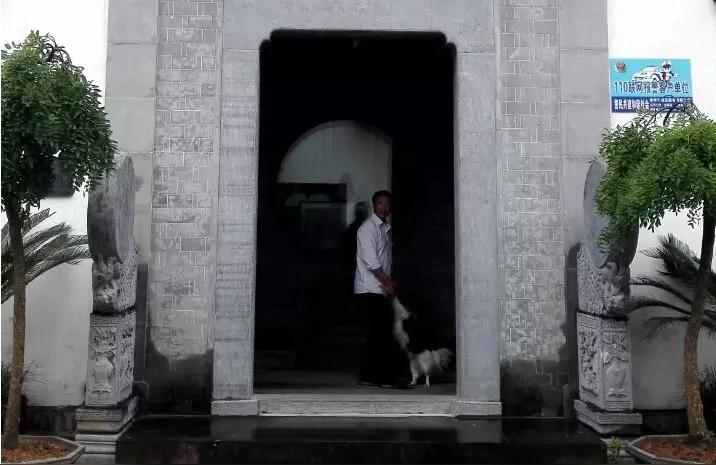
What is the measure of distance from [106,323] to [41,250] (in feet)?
3.65

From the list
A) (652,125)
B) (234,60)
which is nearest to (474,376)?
(652,125)

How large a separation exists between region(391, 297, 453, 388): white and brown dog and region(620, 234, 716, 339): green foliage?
7.39 feet

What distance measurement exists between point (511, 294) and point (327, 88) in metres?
4.63

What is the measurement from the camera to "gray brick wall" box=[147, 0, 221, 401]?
22.6 feet

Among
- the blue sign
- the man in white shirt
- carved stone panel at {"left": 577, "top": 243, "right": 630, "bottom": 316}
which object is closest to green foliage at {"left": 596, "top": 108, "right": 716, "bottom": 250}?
carved stone panel at {"left": 577, "top": 243, "right": 630, "bottom": 316}

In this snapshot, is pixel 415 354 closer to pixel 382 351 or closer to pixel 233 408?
pixel 382 351

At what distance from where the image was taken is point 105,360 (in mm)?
6027

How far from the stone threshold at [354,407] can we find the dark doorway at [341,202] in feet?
9.95

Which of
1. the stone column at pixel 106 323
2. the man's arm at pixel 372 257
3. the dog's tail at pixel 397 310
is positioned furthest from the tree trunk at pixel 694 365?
the stone column at pixel 106 323

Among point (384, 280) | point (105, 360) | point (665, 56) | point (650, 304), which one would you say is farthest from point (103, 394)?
point (665, 56)

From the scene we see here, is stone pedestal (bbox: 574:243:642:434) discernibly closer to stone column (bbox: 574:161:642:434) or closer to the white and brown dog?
stone column (bbox: 574:161:642:434)

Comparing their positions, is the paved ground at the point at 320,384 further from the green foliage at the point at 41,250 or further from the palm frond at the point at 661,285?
the green foliage at the point at 41,250

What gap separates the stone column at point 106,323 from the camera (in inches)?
230

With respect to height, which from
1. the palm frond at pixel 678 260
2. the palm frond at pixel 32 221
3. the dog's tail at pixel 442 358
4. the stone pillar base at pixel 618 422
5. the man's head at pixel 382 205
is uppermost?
the man's head at pixel 382 205
